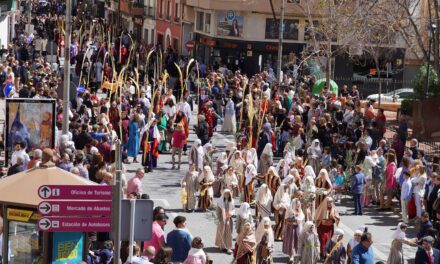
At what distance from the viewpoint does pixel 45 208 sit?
1240 cm

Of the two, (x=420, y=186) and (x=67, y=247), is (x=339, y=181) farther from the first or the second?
(x=67, y=247)

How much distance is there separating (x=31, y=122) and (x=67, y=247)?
11061mm

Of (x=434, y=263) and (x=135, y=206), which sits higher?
(x=135, y=206)

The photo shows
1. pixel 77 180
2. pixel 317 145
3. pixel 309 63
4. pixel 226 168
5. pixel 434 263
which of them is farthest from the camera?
pixel 309 63

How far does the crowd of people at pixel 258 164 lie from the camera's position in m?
19.0

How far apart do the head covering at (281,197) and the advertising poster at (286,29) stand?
120ft

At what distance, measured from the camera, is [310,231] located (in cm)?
1962

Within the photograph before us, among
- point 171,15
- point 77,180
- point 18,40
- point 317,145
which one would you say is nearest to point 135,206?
point 77,180

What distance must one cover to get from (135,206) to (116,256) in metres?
0.62

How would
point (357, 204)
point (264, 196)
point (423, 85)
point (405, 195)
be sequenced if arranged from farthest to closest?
point (423, 85), point (357, 204), point (405, 195), point (264, 196)

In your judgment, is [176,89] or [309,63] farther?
[309,63]

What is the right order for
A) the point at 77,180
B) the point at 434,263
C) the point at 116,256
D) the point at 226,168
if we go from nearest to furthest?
1. the point at 116,256
2. the point at 77,180
3. the point at 434,263
4. the point at 226,168

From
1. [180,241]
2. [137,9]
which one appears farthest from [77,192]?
[137,9]

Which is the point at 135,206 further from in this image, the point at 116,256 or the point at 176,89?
the point at 176,89
